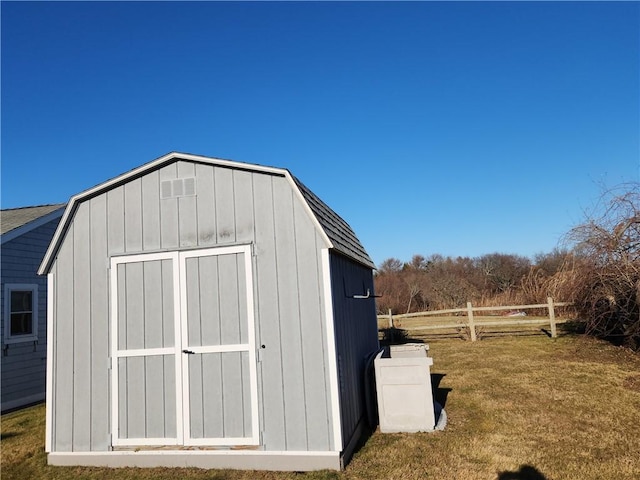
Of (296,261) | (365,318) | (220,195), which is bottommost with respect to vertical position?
(365,318)

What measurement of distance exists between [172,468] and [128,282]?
7.42 feet

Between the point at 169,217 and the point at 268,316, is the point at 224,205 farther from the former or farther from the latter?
the point at 268,316

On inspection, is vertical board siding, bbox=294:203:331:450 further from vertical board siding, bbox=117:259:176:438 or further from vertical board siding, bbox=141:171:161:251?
vertical board siding, bbox=141:171:161:251

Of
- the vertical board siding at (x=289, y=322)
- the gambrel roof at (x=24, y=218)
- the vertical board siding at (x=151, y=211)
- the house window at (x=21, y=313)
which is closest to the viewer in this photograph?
the vertical board siding at (x=289, y=322)

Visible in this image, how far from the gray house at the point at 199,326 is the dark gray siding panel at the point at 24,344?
4.56 m

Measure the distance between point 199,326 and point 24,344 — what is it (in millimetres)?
6574

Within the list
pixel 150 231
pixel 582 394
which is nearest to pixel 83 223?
pixel 150 231

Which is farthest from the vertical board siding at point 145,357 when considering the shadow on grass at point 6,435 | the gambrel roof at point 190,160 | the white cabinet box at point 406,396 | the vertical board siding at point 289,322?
the shadow on grass at point 6,435

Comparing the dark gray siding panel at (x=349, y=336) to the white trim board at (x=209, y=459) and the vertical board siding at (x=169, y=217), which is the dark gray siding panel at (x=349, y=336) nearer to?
the white trim board at (x=209, y=459)

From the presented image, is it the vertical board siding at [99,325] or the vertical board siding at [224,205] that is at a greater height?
the vertical board siding at [224,205]

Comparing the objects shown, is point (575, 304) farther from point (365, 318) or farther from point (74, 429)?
point (74, 429)

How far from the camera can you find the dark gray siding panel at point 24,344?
8.99 m

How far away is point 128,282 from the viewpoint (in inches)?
218

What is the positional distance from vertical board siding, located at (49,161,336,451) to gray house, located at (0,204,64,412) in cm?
462
